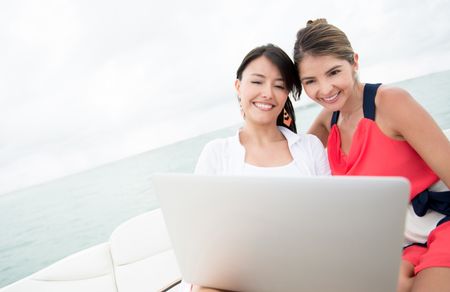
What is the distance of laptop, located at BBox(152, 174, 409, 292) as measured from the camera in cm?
57

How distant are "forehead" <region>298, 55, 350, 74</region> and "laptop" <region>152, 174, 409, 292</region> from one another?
97 centimetres

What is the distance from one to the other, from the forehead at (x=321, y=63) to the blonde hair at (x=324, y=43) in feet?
0.05

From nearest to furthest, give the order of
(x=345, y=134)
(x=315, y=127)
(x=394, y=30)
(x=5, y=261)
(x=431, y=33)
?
(x=345, y=134) → (x=315, y=127) → (x=431, y=33) → (x=5, y=261) → (x=394, y=30)

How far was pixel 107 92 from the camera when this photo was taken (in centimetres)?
1650

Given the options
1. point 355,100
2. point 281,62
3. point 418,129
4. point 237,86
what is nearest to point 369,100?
point 355,100

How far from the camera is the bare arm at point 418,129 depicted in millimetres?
1146

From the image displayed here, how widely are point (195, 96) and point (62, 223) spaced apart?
1117 cm

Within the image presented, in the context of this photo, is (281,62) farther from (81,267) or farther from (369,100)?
(81,267)

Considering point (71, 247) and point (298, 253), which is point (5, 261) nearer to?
point (71, 247)

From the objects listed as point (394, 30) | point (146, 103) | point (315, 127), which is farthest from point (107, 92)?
point (315, 127)

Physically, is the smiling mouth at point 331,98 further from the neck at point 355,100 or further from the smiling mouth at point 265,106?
the smiling mouth at point 265,106

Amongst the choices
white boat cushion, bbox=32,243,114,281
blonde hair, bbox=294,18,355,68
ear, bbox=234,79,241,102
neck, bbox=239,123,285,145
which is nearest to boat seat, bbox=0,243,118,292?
white boat cushion, bbox=32,243,114,281

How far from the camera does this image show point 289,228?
2.20 feet

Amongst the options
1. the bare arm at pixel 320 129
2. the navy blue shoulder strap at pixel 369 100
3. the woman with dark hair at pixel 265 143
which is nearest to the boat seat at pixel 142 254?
the woman with dark hair at pixel 265 143
